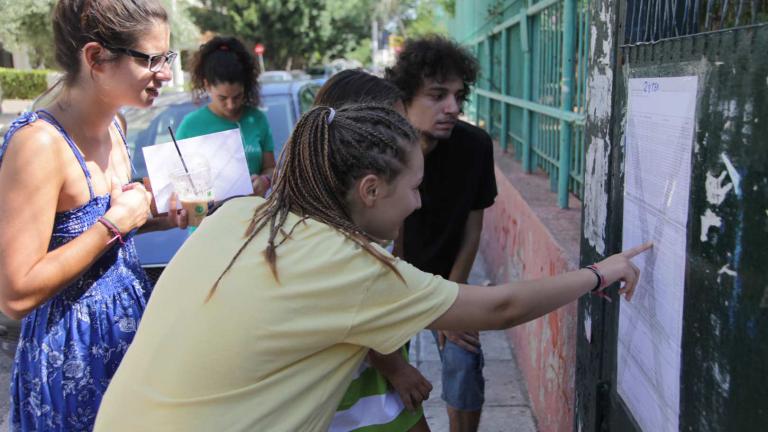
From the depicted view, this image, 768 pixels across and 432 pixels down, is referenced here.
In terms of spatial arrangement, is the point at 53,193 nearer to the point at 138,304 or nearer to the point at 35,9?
the point at 138,304

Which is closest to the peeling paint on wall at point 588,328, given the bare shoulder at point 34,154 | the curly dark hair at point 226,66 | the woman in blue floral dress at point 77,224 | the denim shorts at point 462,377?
the denim shorts at point 462,377

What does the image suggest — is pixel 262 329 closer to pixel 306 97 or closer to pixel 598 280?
pixel 598 280

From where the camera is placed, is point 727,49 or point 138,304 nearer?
point 727,49

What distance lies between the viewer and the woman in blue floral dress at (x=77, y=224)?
1664 millimetres

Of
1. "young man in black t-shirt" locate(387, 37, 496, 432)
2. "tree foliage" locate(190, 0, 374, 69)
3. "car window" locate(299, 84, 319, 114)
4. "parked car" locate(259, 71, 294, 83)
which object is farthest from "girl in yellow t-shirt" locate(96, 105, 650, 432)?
"tree foliage" locate(190, 0, 374, 69)

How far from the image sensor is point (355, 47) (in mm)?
35188

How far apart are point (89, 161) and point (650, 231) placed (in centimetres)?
139

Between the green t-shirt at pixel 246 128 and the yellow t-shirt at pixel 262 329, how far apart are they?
7.15ft

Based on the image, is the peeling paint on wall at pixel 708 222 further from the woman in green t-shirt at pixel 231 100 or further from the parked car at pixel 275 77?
the parked car at pixel 275 77

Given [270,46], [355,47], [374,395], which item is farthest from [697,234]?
[355,47]

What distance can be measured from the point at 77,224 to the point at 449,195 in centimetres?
139

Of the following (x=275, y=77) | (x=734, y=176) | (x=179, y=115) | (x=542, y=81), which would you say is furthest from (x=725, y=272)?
(x=275, y=77)

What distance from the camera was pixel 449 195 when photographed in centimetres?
276

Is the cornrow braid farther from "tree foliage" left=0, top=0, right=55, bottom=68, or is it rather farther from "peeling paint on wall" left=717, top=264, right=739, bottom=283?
"tree foliage" left=0, top=0, right=55, bottom=68
